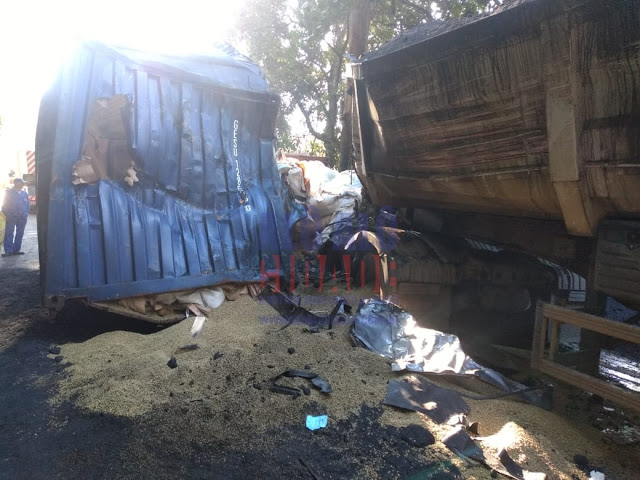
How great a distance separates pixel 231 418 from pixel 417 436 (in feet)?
3.54

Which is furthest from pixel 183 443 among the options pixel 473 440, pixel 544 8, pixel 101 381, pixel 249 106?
pixel 249 106

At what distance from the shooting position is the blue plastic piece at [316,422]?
2436 mm

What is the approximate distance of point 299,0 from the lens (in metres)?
10.0

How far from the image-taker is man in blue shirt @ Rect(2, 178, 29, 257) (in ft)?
27.3

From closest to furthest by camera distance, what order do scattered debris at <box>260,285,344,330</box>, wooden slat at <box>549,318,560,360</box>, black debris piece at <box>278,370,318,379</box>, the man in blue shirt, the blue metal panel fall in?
wooden slat at <box>549,318,560,360</box> < black debris piece at <box>278,370,318,379</box> < the blue metal panel < scattered debris at <box>260,285,344,330</box> < the man in blue shirt

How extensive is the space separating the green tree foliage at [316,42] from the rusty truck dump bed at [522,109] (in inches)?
220

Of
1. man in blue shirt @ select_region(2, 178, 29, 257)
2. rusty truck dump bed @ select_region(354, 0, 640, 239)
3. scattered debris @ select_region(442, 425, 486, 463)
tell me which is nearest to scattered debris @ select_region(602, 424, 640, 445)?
scattered debris @ select_region(442, 425, 486, 463)

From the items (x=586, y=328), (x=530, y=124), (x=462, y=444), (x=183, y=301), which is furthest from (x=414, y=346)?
(x=183, y=301)

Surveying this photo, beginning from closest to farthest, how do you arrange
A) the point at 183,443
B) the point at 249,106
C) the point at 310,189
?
1. the point at 183,443
2. the point at 249,106
3. the point at 310,189

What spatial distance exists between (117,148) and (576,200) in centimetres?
403

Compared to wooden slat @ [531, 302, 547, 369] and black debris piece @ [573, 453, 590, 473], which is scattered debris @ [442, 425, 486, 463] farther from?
wooden slat @ [531, 302, 547, 369]

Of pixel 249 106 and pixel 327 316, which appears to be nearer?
pixel 327 316

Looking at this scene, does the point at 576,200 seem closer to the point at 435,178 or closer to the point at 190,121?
the point at 435,178

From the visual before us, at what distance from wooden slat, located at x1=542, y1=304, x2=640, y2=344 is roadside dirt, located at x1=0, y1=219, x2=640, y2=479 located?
651 millimetres
